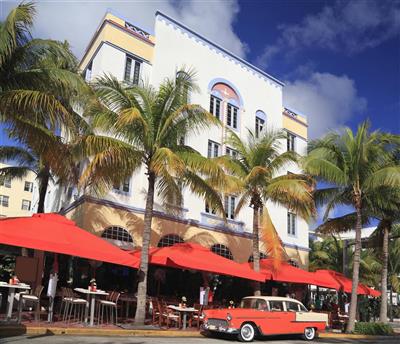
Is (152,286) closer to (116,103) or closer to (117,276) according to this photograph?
(117,276)

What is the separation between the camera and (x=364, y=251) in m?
42.4

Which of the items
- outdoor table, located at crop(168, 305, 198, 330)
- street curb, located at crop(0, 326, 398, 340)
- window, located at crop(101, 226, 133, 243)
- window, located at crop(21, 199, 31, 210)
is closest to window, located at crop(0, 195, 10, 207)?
window, located at crop(21, 199, 31, 210)

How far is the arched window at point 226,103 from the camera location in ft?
83.4

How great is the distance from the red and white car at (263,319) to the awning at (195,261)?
5.59ft

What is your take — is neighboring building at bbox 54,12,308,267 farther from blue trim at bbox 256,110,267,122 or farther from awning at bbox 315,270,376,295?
awning at bbox 315,270,376,295

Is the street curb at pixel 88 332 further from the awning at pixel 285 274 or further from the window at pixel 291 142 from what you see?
the window at pixel 291 142

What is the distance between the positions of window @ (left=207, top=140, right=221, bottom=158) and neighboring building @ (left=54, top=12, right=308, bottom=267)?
54mm

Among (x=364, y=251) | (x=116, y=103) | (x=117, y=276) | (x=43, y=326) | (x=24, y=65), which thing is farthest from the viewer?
(x=364, y=251)

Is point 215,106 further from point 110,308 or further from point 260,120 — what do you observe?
point 110,308

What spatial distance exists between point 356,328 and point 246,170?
8.76 metres

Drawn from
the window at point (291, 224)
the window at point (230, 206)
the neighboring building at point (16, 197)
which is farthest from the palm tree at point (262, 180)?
the neighboring building at point (16, 197)

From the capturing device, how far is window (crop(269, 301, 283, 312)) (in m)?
15.0

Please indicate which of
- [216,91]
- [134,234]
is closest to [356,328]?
[134,234]

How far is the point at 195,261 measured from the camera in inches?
640
